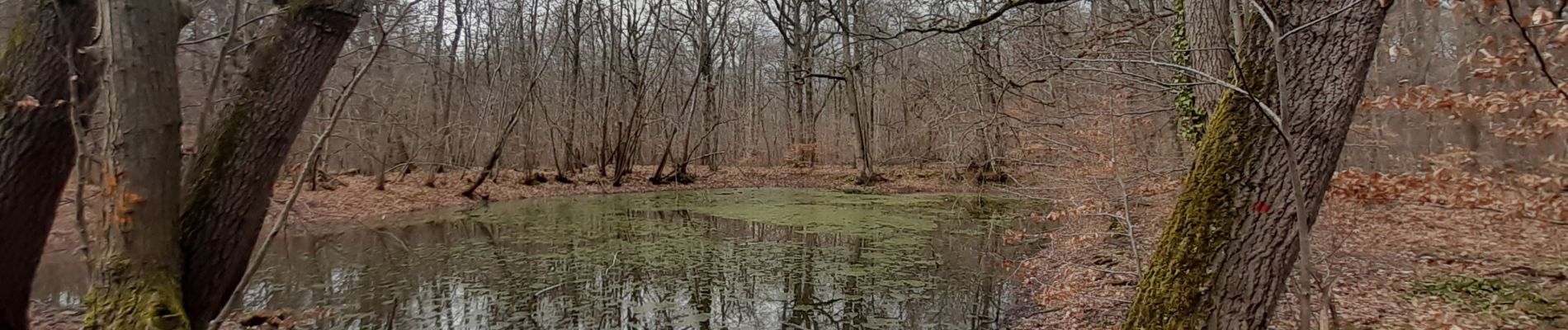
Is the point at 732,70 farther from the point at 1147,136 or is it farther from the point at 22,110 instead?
the point at 22,110

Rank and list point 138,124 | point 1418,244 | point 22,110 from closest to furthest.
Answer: point 138,124 < point 22,110 < point 1418,244

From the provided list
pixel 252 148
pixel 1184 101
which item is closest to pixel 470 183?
pixel 1184 101

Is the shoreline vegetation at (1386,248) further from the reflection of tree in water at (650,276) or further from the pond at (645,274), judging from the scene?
the reflection of tree in water at (650,276)

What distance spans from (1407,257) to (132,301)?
348 inches

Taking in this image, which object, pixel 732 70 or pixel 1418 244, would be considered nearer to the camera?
pixel 1418 244

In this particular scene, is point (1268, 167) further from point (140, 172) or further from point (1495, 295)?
point (1495, 295)

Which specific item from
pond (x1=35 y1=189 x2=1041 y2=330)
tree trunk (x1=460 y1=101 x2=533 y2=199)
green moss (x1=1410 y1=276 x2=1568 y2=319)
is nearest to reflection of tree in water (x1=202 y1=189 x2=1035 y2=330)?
pond (x1=35 y1=189 x2=1041 y2=330)

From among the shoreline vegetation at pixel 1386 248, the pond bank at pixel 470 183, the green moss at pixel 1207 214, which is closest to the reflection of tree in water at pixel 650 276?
the shoreline vegetation at pixel 1386 248

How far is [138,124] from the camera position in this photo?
5.46 feet

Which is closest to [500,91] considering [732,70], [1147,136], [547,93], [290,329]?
[547,93]

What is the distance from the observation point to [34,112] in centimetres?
259

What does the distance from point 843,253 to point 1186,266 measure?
19.3 feet

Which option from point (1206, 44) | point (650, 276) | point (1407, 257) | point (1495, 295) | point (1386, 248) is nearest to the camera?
point (1495, 295)

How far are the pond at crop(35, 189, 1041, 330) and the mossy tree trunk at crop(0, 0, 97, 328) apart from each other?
2388mm
